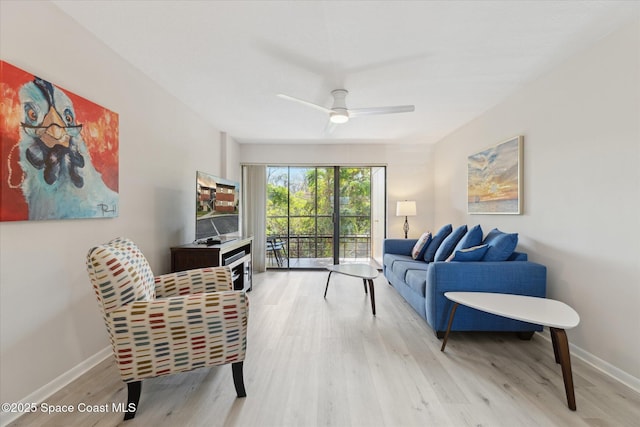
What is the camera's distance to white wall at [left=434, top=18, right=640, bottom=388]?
1.87m

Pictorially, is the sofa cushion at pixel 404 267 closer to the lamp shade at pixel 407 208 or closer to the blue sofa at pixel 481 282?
the blue sofa at pixel 481 282

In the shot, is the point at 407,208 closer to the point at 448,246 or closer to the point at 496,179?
the point at 448,246

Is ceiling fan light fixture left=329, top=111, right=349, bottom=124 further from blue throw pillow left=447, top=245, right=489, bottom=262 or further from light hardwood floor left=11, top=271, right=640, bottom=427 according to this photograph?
light hardwood floor left=11, top=271, right=640, bottom=427

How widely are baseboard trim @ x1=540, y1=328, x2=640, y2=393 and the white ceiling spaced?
2.29 meters

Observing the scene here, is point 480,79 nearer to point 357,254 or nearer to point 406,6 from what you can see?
point 406,6

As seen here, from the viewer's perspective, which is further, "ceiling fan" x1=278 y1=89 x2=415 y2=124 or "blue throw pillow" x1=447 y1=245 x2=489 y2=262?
"ceiling fan" x1=278 y1=89 x2=415 y2=124

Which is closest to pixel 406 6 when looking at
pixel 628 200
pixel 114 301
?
pixel 628 200

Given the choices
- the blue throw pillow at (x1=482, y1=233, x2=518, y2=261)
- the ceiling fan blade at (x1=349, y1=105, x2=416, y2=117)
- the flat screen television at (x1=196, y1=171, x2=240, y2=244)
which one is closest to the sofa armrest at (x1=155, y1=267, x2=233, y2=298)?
the flat screen television at (x1=196, y1=171, x2=240, y2=244)

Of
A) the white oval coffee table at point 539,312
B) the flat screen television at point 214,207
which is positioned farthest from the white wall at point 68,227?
the white oval coffee table at point 539,312

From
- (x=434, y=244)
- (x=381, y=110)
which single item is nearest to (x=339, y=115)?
(x=381, y=110)

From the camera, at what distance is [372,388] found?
1815 mm

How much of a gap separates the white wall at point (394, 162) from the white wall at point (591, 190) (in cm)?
232

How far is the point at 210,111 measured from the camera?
3.62m

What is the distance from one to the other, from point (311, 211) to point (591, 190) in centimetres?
402
